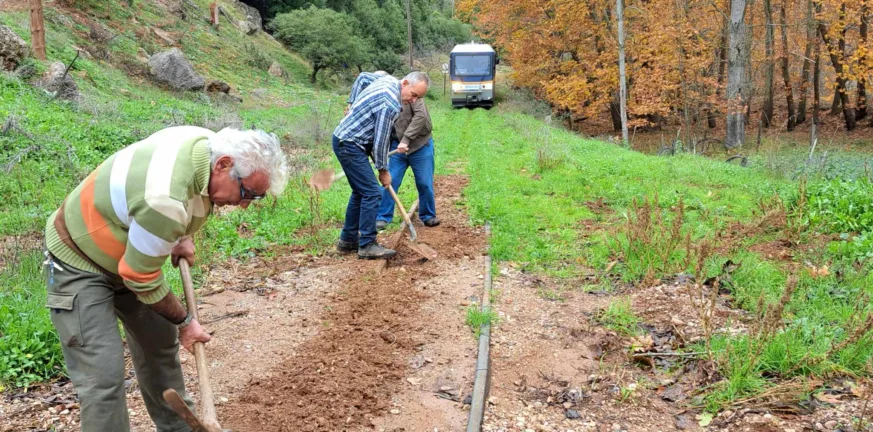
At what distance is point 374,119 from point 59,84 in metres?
10.5

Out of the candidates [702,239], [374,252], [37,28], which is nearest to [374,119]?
[374,252]

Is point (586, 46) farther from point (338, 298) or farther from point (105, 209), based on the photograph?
point (105, 209)

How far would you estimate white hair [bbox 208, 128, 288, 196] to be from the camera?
2.58 m

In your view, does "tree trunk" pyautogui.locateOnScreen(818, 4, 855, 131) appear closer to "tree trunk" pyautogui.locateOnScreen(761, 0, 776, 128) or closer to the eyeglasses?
"tree trunk" pyautogui.locateOnScreen(761, 0, 776, 128)

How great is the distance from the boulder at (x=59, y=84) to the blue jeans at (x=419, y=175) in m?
8.98

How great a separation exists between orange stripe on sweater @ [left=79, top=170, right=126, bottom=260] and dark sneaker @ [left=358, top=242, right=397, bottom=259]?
153 inches

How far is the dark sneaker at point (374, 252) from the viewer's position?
6363 mm

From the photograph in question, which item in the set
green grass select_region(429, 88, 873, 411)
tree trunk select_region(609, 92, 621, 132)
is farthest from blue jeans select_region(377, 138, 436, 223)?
tree trunk select_region(609, 92, 621, 132)

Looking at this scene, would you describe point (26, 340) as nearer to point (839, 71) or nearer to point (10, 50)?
point (10, 50)

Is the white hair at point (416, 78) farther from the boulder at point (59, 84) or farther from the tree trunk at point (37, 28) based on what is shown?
the tree trunk at point (37, 28)

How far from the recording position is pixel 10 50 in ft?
41.9

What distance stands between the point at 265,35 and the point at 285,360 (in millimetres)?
36469

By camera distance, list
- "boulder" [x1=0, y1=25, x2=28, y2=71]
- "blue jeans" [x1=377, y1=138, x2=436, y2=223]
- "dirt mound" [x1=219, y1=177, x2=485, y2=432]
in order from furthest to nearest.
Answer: "boulder" [x1=0, y1=25, x2=28, y2=71], "blue jeans" [x1=377, y1=138, x2=436, y2=223], "dirt mound" [x1=219, y1=177, x2=485, y2=432]

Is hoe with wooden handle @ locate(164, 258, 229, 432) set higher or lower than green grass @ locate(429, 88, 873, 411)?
higher
